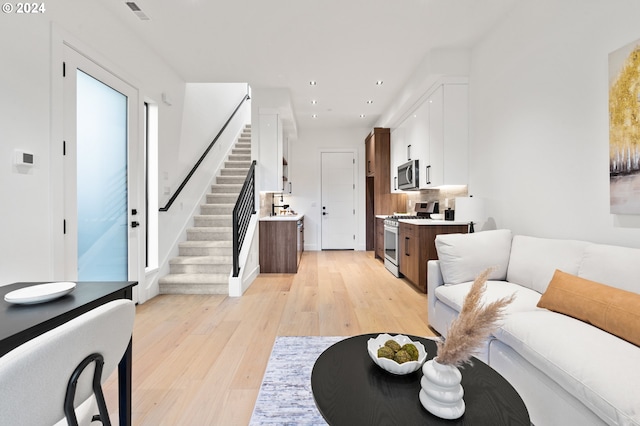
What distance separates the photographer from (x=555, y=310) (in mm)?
1721

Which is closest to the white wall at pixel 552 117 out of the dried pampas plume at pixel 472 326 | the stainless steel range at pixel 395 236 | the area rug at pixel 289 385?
the stainless steel range at pixel 395 236

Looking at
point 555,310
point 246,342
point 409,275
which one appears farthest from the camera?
point 409,275

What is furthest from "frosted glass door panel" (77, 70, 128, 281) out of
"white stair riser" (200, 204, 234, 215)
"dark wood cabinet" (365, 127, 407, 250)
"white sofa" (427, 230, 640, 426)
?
"dark wood cabinet" (365, 127, 407, 250)

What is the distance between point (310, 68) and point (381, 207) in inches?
130

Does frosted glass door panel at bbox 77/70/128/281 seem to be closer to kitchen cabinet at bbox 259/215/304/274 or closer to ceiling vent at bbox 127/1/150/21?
ceiling vent at bbox 127/1/150/21

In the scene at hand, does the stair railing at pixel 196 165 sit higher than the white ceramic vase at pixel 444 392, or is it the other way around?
the stair railing at pixel 196 165

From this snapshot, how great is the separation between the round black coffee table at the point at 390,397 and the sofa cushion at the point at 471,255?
1.27m

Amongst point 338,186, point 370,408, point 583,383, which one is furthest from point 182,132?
point 583,383

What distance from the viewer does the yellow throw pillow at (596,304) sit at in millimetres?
1352

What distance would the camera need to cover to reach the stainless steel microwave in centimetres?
462

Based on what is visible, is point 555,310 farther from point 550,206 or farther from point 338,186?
point 338,186

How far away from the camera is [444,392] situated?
917mm

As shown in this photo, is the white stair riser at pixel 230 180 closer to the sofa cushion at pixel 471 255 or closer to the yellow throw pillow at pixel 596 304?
the sofa cushion at pixel 471 255

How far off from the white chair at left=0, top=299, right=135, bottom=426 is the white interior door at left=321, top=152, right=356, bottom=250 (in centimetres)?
646
